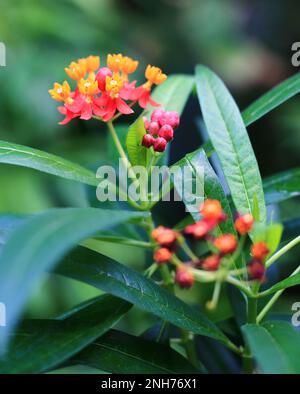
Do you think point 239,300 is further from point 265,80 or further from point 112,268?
point 265,80

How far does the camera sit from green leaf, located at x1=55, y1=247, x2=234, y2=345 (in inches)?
31.4

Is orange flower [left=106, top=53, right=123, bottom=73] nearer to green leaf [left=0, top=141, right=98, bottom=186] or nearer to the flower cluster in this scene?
the flower cluster

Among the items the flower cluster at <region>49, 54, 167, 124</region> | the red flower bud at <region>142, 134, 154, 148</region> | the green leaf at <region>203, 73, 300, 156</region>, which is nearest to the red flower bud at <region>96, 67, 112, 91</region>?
the flower cluster at <region>49, 54, 167, 124</region>

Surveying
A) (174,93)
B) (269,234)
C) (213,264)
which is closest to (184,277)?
(213,264)

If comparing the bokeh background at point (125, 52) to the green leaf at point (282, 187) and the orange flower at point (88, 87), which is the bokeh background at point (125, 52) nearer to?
the green leaf at point (282, 187)

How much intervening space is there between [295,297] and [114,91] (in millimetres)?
1720

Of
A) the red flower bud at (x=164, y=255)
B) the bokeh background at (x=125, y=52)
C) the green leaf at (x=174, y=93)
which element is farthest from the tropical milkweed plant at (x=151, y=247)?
the bokeh background at (x=125, y=52)

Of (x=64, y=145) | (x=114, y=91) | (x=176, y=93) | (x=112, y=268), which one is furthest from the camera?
(x=64, y=145)

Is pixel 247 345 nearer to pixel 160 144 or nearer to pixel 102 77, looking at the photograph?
pixel 160 144

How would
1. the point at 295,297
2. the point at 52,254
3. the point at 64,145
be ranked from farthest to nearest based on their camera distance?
the point at 64,145 < the point at 295,297 < the point at 52,254

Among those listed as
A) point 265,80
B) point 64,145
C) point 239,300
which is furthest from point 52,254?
point 265,80

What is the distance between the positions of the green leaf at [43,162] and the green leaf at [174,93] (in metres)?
0.35

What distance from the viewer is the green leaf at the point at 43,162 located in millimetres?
887

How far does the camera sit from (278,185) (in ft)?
3.87
